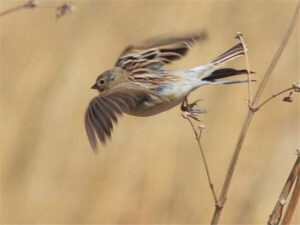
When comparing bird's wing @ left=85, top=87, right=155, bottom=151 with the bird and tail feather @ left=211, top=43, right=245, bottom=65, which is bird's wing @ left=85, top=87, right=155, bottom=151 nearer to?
the bird

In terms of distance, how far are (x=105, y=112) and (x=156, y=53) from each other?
1.75 ft

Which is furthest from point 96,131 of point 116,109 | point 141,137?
point 141,137

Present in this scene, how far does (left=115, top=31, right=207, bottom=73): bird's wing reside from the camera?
2.39 meters

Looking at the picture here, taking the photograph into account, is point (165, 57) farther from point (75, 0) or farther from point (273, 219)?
point (75, 0)

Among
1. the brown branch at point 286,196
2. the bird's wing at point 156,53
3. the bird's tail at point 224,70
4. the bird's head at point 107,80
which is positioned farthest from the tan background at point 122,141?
the brown branch at point 286,196

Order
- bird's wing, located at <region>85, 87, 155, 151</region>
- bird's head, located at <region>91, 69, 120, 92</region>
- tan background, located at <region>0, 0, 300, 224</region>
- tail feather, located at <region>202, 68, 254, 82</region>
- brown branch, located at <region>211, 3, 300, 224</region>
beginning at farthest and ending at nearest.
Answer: tan background, located at <region>0, 0, 300, 224</region> < bird's head, located at <region>91, 69, 120, 92</region> < tail feather, located at <region>202, 68, 254, 82</region> < bird's wing, located at <region>85, 87, 155, 151</region> < brown branch, located at <region>211, 3, 300, 224</region>

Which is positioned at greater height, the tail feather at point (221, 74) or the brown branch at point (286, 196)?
the tail feather at point (221, 74)

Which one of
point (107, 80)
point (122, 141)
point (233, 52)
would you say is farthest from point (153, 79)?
point (122, 141)

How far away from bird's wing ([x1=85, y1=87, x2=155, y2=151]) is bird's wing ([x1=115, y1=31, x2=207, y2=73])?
35cm

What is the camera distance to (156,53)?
246 centimetres

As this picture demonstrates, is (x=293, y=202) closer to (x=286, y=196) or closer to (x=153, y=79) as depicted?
(x=286, y=196)

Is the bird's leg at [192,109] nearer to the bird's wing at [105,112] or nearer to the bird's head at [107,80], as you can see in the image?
the bird's wing at [105,112]

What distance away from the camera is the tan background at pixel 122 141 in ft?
13.3

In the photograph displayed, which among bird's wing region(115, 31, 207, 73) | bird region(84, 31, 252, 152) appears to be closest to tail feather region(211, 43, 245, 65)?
bird region(84, 31, 252, 152)
